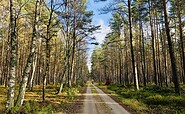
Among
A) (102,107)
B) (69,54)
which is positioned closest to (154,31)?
(69,54)

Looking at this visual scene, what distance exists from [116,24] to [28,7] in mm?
16208

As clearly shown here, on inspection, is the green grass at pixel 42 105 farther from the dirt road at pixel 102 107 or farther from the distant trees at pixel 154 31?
the distant trees at pixel 154 31

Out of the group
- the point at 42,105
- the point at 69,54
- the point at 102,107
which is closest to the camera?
the point at 42,105

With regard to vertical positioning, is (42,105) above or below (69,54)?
below

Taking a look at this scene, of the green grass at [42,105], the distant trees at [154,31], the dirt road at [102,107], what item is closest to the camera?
the green grass at [42,105]

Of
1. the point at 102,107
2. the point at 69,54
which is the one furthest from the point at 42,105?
the point at 69,54

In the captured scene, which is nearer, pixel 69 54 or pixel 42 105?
pixel 42 105

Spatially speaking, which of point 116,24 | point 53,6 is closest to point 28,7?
point 53,6

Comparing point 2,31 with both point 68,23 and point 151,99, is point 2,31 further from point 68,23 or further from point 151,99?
point 151,99

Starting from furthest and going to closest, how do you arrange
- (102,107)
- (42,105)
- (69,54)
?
(69,54) → (102,107) → (42,105)

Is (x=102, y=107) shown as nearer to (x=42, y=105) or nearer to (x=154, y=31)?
(x=42, y=105)

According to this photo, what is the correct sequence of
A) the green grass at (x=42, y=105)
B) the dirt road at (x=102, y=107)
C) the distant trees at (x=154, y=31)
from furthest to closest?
the distant trees at (x=154, y=31) → the dirt road at (x=102, y=107) → the green grass at (x=42, y=105)

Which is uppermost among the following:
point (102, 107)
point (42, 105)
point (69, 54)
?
point (69, 54)

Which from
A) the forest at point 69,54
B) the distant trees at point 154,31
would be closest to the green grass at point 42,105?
the forest at point 69,54
